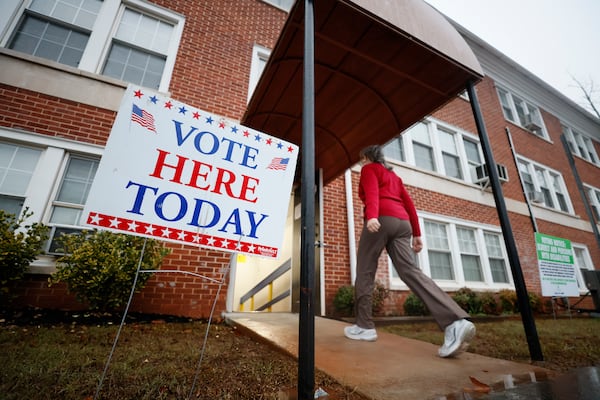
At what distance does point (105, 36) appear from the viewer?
443 centimetres

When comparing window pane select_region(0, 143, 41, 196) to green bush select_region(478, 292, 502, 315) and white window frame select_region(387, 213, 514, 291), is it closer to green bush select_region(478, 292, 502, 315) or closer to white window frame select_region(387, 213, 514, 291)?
white window frame select_region(387, 213, 514, 291)

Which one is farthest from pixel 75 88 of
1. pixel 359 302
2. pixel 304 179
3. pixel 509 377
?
pixel 509 377

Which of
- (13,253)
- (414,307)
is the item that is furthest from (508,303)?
(13,253)

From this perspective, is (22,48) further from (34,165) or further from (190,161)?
(190,161)

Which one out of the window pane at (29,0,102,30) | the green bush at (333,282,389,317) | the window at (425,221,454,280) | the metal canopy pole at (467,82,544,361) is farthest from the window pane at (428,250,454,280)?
the window pane at (29,0,102,30)

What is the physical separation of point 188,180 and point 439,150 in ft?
26.5

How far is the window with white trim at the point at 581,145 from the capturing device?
41.4 ft

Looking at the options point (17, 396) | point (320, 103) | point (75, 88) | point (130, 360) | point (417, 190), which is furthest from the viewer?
point (417, 190)

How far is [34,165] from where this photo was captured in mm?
3482

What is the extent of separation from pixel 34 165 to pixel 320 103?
13.4 ft

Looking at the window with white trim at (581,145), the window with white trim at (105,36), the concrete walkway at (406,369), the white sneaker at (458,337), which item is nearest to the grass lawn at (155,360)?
the concrete walkway at (406,369)

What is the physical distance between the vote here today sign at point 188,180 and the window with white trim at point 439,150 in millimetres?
5797

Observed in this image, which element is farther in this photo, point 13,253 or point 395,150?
point 395,150

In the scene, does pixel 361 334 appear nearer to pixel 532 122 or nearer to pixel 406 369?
pixel 406 369
